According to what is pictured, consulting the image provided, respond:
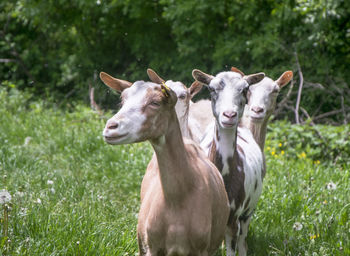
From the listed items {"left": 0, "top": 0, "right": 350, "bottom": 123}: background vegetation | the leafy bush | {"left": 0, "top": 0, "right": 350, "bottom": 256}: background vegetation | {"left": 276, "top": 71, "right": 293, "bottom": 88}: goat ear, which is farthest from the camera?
{"left": 0, "top": 0, "right": 350, "bottom": 123}: background vegetation

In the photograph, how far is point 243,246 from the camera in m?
4.64

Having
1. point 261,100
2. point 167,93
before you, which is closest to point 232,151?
point 261,100

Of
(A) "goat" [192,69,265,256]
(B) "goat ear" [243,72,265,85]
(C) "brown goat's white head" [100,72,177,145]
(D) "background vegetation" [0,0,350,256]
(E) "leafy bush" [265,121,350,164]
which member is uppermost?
(C) "brown goat's white head" [100,72,177,145]

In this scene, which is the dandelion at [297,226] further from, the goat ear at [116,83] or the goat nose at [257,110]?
the goat ear at [116,83]

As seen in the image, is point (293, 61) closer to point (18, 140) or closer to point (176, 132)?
point (18, 140)

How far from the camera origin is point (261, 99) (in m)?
4.94

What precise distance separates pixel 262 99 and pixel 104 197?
1.89m

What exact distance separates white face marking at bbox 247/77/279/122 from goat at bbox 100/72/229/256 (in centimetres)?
167

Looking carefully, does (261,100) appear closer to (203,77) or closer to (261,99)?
(261,99)

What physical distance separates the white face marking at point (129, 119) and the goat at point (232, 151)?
1119 millimetres

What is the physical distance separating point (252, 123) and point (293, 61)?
15.7 ft

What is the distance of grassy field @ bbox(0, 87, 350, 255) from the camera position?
397cm

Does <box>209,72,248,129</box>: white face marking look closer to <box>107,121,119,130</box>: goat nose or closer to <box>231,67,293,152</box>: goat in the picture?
<box>231,67,293,152</box>: goat

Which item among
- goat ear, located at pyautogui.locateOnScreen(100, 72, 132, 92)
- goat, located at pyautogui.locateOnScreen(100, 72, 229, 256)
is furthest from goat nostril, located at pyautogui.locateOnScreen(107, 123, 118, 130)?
goat ear, located at pyautogui.locateOnScreen(100, 72, 132, 92)
